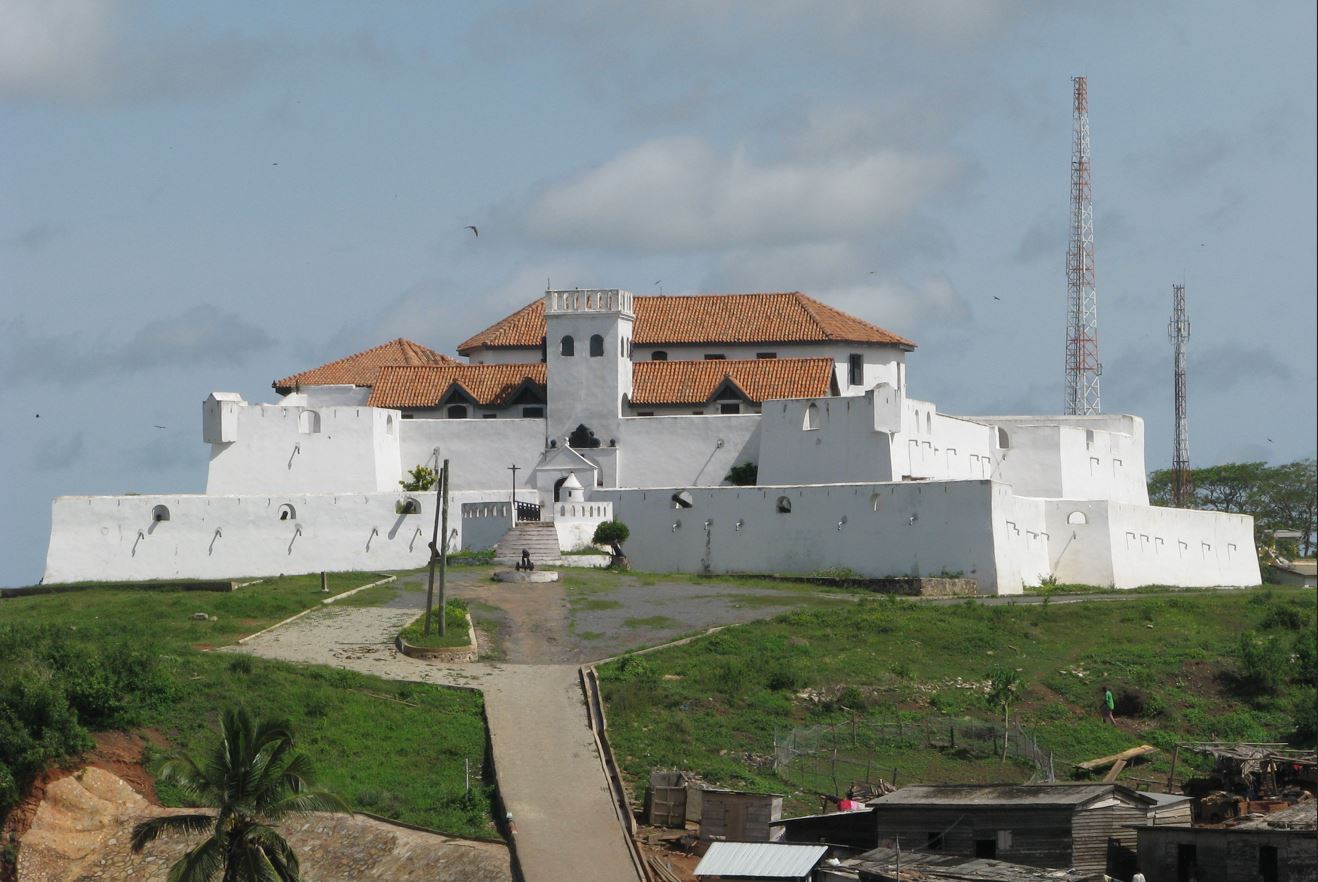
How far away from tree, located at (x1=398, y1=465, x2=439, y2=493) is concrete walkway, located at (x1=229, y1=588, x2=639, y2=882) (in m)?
12.1

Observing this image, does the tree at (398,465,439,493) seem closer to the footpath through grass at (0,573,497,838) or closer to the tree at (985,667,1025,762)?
the footpath through grass at (0,573,497,838)

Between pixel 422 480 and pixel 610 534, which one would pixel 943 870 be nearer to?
pixel 610 534

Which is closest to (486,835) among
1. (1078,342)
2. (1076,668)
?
(1076,668)

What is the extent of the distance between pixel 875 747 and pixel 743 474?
66.5ft

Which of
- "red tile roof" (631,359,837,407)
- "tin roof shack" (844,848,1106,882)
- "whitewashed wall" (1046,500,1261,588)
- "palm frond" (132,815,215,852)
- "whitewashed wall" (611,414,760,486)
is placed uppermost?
"red tile roof" (631,359,837,407)

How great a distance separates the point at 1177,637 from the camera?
4694 centimetres

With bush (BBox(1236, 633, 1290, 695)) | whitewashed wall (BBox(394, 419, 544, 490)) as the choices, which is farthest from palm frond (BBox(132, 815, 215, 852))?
whitewashed wall (BBox(394, 419, 544, 490))

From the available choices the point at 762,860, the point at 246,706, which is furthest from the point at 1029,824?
the point at 246,706

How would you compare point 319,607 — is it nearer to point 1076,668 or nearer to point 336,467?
point 336,467

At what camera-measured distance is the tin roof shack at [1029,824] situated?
3269 centimetres

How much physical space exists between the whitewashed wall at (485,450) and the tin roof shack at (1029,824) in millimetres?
27958

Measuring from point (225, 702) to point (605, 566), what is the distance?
16.9 metres

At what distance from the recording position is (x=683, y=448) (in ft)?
197

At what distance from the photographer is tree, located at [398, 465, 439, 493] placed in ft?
196
